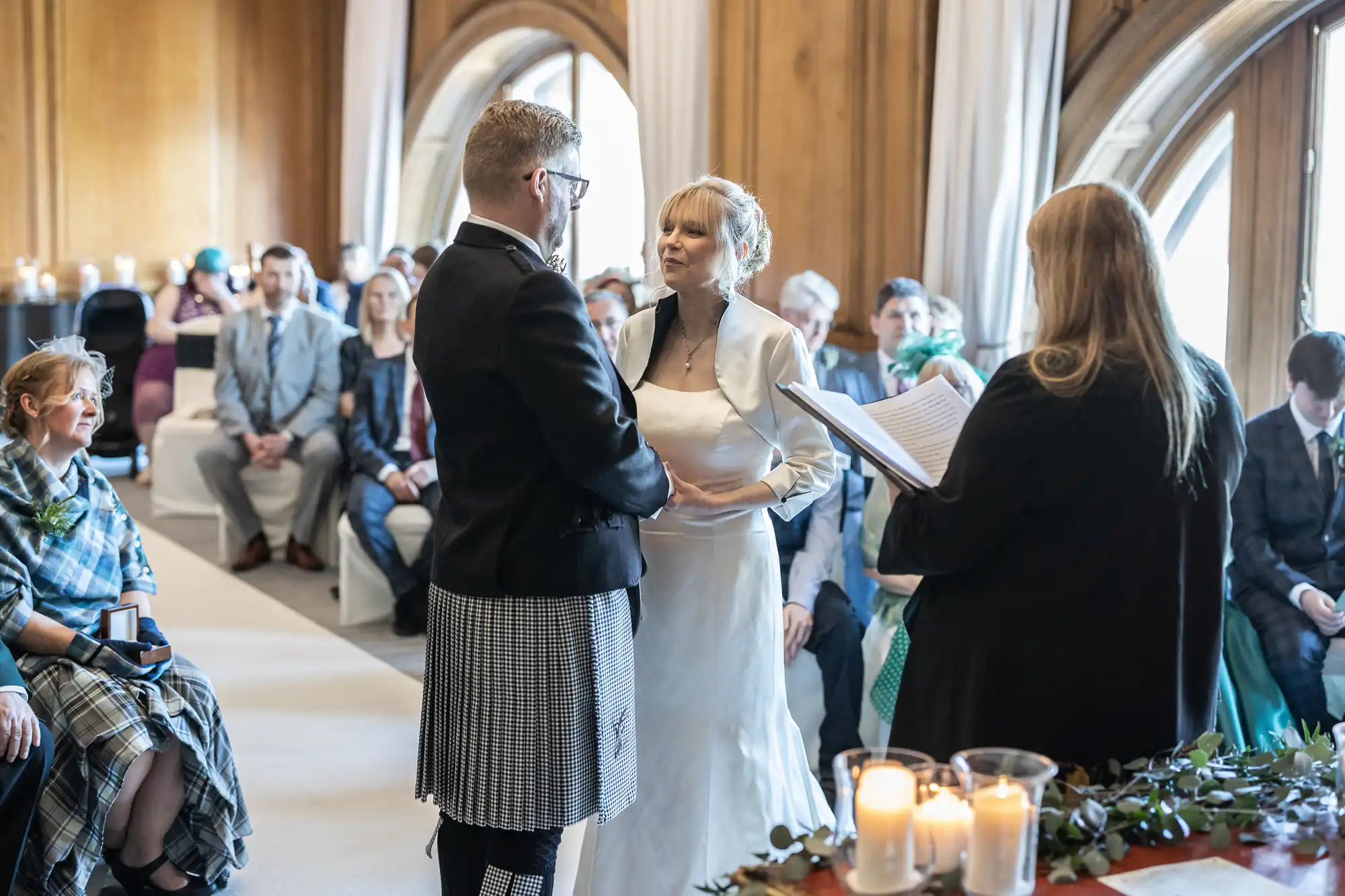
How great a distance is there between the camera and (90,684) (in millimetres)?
2922

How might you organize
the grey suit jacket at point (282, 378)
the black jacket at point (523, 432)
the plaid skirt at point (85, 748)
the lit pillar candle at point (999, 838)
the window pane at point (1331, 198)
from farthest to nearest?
the grey suit jacket at point (282, 378) → the window pane at point (1331, 198) → the plaid skirt at point (85, 748) → the black jacket at point (523, 432) → the lit pillar candle at point (999, 838)

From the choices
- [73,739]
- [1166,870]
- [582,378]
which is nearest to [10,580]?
[73,739]

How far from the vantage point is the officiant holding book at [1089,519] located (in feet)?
6.30

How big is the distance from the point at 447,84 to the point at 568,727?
811 centimetres

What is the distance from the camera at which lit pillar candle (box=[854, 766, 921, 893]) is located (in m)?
1.45

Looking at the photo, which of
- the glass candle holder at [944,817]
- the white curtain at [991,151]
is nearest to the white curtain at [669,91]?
the white curtain at [991,151]

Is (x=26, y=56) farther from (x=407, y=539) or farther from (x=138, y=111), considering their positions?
(x=407, y=539)

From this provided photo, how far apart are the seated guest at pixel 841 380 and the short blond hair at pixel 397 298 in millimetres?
1977

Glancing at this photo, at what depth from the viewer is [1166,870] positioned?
1.64m

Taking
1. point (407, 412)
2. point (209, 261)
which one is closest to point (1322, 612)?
point (407, 412)

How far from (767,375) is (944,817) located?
1.34 meters

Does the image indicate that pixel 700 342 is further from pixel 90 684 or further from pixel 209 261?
pixel 209 261

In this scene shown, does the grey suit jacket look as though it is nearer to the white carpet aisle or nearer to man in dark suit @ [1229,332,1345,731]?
the white carpet aisle

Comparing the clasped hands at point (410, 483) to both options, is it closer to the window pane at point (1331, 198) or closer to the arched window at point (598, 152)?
the arched window at point (598, 152)
